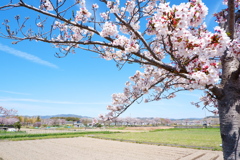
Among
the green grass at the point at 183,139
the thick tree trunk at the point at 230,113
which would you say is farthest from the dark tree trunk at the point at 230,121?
the green grass at the point at 183,139

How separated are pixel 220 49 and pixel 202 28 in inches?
45.6

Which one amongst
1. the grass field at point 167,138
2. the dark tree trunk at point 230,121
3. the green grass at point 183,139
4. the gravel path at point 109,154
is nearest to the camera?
the dark tree trunk at point 230,121

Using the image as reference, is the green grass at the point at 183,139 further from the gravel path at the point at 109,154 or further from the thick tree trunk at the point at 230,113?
the thick tree trunk at the point at 230,113

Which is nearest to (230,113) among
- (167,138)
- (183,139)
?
(183,139)

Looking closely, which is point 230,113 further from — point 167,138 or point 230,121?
point 167,138

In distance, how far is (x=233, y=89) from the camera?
2762 mm

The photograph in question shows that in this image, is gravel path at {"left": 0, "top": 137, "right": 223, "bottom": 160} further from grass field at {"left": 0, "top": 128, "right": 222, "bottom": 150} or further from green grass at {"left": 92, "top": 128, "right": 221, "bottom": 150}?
grass field at {"left": 0, "top": 128, "right": 222, "bottom": 150}

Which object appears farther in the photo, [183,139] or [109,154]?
[183,139]

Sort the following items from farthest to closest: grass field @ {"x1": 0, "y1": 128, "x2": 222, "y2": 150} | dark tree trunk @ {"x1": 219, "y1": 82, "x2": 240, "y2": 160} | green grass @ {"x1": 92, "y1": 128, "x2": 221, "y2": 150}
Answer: grass field @ {"x1": 0, "y1": 128, "x2": 222, "y2": 150}, green grass @ {"x1": 92, "y1": 128, "x2": 221, "y2": 150}, dark tree trunk @ {"x1": 219, "y1": 82, "x2": 240, "y2": 160}

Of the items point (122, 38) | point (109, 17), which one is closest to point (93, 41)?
point (122, 38)

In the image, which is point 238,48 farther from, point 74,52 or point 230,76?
point 74,52

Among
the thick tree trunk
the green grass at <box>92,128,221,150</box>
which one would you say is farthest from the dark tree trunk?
the green grass at <box>92,128,221,150</box>

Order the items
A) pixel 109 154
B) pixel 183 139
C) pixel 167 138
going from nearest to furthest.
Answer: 1. pixel 109 154
2. pixel 183 139
3. pixel 167 138

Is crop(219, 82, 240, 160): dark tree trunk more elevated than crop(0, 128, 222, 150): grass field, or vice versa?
crop(219, 82, 240, 160): dark tree trunk
